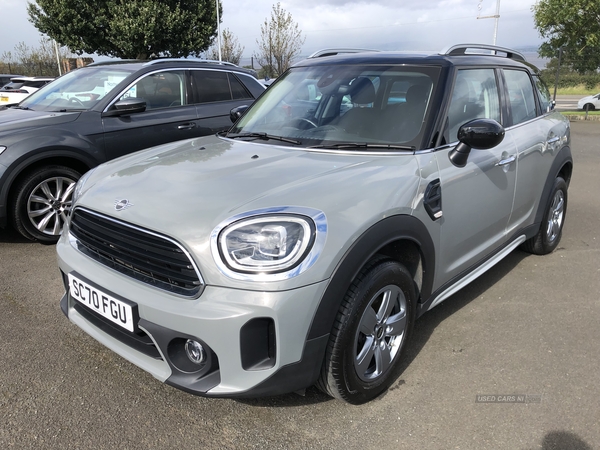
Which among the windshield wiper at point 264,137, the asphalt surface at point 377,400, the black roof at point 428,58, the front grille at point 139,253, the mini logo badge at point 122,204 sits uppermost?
the black roof at point 428,58

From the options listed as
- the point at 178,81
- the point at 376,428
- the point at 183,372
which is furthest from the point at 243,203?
the point at 178,81

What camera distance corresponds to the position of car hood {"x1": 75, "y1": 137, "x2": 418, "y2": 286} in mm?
2064

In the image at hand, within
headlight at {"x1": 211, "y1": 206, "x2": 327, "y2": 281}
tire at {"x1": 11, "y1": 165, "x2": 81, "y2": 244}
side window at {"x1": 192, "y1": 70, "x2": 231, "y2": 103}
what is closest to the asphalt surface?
headlight at {"x1": 211, "y1": 206, "x2": 327, "y2": 281}

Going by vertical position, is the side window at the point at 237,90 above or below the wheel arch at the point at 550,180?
above

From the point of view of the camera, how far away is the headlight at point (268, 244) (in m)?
1.92

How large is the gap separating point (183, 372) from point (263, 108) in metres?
2.09

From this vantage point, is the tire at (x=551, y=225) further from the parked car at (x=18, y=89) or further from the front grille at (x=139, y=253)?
the parked car at (x=18, y=89)

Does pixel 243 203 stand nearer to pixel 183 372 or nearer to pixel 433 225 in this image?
pixel 183 372

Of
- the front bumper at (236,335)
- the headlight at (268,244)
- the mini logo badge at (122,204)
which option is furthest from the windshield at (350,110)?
the front bumper at (236,335)

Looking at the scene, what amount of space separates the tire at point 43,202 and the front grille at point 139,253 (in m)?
2.20

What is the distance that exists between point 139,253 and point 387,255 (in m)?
1.14

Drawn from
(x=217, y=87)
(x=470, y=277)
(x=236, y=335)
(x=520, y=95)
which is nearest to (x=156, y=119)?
(x=217, y=87)

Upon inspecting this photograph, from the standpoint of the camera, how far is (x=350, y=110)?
302cm

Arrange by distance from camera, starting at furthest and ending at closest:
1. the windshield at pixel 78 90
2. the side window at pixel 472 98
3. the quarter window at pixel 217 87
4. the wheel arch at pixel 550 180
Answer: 1. the quarter window at pixel 217 87
2. the windshield at pixel 78 90
3. the wheel arch at pixel 550 180
4. the side window at pixel 472 98
